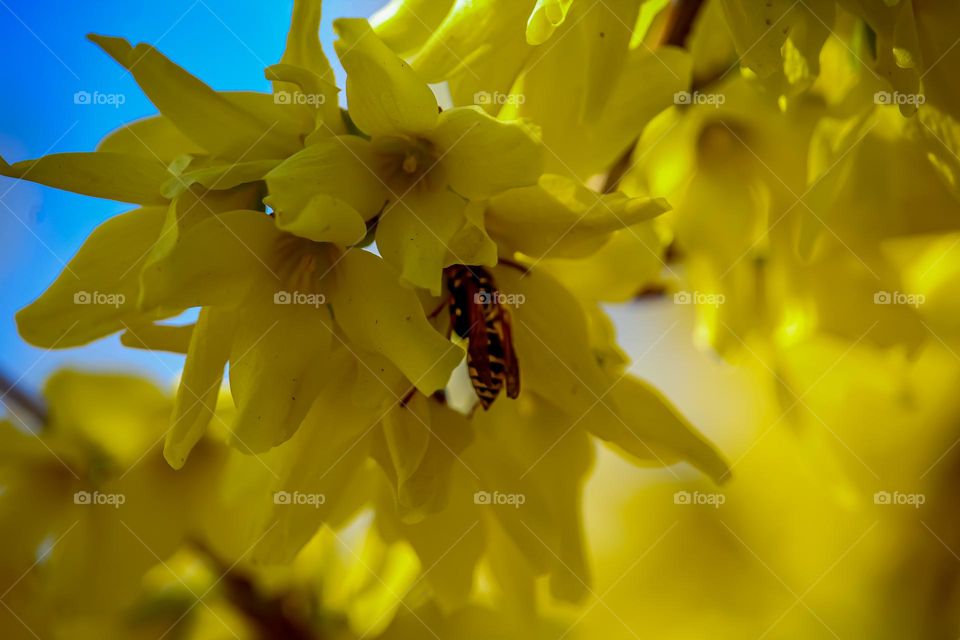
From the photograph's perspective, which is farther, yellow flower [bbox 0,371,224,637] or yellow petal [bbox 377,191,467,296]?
yellow flower [bbox 0,371,224,637]

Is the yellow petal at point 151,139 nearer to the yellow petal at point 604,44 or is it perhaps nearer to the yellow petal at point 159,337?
the yellow petal at point 159,337

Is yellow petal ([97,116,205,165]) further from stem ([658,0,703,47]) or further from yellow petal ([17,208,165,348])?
stem ([658,0,703,47])

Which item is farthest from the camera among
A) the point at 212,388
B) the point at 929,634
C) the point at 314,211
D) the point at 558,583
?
the point at 929,634

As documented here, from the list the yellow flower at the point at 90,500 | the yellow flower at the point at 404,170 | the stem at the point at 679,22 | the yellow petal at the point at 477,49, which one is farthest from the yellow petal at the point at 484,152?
the yellow flower at the point at 90,500

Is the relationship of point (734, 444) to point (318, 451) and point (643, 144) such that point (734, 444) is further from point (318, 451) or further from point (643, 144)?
point (318, 451)

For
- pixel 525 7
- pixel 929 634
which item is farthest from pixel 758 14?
pixel 929 634

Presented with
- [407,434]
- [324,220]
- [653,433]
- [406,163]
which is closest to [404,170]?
[406,163]

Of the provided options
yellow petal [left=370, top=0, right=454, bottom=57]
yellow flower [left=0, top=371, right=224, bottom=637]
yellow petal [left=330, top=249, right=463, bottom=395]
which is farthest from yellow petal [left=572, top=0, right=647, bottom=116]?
yellow flower [left=0, top=371, right=224, bottom=637]
